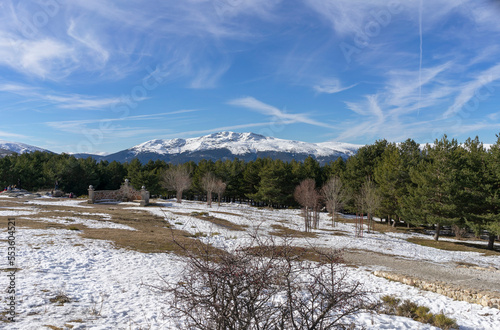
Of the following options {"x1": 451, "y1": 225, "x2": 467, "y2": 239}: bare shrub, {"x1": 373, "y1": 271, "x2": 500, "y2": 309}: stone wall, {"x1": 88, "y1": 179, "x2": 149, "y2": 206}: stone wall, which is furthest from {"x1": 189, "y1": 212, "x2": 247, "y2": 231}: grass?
{"x1": 451, "y1": 225, "x2": 467, "y2": 239}: bare shrub

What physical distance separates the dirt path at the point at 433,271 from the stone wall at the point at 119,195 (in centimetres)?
2840

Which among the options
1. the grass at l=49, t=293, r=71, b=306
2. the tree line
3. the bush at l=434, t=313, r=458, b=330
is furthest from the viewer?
the tree line

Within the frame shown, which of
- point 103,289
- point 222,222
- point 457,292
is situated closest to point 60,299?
point 103,289

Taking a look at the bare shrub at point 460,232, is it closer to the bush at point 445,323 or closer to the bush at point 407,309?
the bush at point 407,309

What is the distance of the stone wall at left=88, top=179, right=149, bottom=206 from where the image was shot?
37.5m

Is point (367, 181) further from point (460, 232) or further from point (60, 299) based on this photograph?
point (60, 299)

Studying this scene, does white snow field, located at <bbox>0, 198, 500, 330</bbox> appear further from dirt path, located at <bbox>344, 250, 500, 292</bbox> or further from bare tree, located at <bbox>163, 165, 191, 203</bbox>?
bare tree, located at <bbox>163, 165, 191, 203</bbox>

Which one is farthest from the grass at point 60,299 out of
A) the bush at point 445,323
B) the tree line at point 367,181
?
the tree line at point 367,181

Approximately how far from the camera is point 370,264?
54.4 ft

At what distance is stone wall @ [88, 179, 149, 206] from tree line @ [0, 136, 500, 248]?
25.5 feet

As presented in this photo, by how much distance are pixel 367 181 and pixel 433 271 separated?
28014mm

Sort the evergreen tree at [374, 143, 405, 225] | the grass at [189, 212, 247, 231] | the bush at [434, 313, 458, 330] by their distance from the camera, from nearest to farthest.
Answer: the bush at [434, 313, 458, 330]
the grass at [189, 212, 247, 231]
the evergreen tree at [374, 143, 405, 225]

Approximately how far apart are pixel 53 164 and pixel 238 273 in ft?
236

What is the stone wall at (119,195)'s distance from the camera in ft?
123
